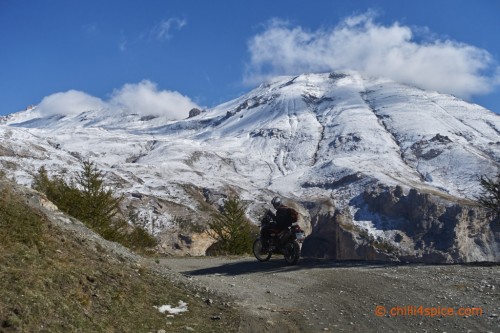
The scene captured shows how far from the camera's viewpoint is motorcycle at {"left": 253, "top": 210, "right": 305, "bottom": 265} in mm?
19062

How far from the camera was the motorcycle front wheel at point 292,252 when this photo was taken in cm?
1897

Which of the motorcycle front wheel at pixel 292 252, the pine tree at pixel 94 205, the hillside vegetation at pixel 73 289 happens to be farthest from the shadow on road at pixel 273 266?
the pine tree at pixel 94 205

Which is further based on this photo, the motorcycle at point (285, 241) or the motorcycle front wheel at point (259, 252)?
the motorcycle front wheel at point (259, 252)

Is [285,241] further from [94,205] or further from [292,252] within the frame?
[94,205]

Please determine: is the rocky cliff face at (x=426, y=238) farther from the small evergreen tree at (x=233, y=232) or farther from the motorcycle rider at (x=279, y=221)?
the motorcycle rider at (x=279, y=221)

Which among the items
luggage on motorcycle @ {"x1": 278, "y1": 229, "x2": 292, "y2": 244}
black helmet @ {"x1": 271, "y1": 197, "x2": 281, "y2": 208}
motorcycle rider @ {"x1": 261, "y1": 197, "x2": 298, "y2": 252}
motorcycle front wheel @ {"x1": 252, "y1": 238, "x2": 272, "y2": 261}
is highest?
black helmet @ {"x1": 271, "y1": 197, "x2": 281, "y2": 208}

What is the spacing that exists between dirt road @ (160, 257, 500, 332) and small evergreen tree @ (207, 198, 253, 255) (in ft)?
61.7

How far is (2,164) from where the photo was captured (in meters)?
165

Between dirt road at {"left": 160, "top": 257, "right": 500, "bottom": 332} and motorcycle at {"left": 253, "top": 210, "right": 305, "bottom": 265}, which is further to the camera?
motorcycle at {"left": 253, "top": 210, "right": 305, "bottom": 265}

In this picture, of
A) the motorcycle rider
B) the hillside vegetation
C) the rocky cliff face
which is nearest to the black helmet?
the motorcycle rider

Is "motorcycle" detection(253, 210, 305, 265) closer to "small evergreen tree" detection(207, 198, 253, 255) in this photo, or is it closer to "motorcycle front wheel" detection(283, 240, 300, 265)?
"motorcycle front wheel" detection(283, 240, 300, 265)

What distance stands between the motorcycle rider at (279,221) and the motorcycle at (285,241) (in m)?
0.07

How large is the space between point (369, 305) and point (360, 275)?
3851 mm

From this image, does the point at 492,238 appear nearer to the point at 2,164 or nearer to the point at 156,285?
the point at 2,164
